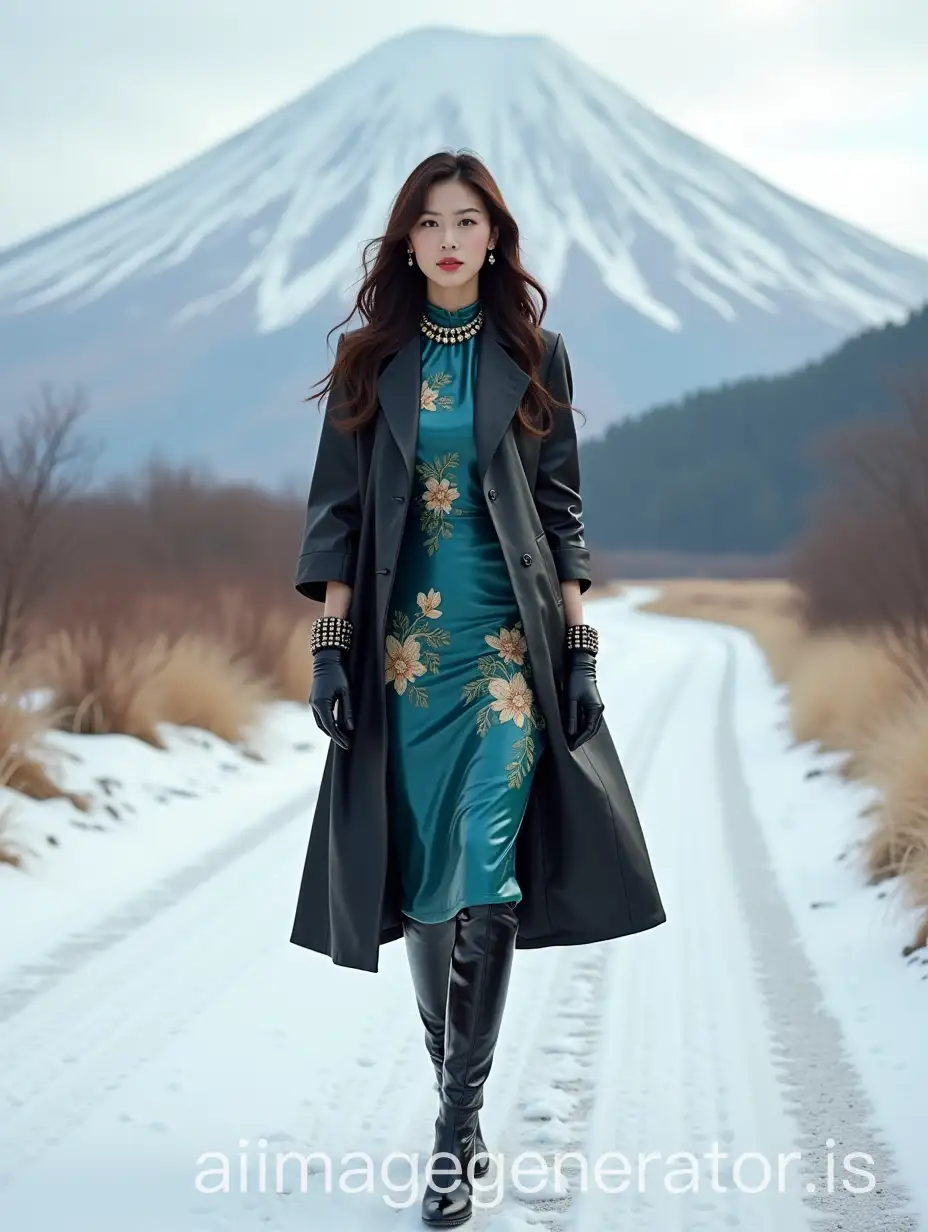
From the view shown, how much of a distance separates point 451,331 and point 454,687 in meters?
0.66

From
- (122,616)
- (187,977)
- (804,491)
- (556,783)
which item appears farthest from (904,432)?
(804,491)

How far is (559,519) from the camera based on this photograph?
266 cm

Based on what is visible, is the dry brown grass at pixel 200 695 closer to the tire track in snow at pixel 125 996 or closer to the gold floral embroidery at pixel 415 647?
the tire track in snow at pixel 125 996

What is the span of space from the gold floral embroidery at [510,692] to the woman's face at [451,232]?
0.64m

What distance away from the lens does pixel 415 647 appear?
8.21 feet

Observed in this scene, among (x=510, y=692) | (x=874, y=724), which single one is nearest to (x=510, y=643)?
(x=510, y=692)

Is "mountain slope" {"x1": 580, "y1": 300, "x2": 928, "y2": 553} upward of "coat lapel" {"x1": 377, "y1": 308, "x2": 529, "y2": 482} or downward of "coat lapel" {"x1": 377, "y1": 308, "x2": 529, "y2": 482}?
upward

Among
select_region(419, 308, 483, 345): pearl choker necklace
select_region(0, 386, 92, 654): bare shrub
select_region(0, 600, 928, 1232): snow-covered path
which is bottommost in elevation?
select_region(0, 600, 928, 1232): snow-covered path

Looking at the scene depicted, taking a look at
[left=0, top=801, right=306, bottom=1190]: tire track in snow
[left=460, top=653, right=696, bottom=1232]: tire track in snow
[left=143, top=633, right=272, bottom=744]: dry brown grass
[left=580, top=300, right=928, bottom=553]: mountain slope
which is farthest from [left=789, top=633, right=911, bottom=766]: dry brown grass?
[left=580, top=300, right=928, bottom=553]: mountain slope

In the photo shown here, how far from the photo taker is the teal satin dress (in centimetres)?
245

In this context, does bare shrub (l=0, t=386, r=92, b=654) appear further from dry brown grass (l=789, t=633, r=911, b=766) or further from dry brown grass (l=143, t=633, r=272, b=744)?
dry brown grass (l=789, t=633, r=911, b=766)

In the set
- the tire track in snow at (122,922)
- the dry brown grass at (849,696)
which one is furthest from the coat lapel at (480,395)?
the dry brown grass at (849,696)

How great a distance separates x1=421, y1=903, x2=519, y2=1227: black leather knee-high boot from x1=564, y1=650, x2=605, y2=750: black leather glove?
1.02ft

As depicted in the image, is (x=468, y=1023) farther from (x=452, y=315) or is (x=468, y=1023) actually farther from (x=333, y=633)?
(x=452, y=315)
